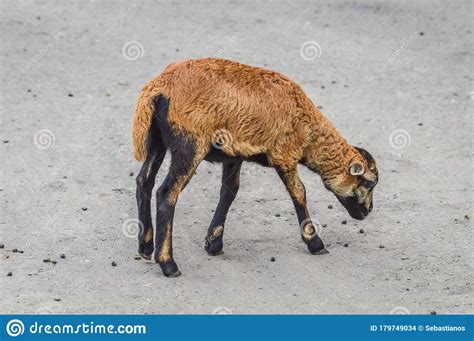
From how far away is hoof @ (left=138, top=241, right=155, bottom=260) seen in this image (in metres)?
9.79

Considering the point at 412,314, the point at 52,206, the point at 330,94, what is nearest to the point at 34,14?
the point at 330,94

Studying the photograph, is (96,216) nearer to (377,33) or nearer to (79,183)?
(79,183)

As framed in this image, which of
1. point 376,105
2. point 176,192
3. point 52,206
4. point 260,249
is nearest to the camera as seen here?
point 176,192

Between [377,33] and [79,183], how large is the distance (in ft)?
23.1

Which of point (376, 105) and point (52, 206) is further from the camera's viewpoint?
point (376, 105)

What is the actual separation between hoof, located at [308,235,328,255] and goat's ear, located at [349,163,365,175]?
0.75 m

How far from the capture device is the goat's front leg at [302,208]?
9.80 m

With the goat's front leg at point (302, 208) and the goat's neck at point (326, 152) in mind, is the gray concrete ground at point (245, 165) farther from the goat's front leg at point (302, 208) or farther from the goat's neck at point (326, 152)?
the goat's neck at point (326, 152)

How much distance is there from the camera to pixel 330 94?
1453 cm

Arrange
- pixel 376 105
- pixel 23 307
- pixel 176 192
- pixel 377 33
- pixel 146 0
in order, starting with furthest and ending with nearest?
pixel 146 0, pixel 377 33, pixel 376 105, pixel 176 192, pixel 23 307

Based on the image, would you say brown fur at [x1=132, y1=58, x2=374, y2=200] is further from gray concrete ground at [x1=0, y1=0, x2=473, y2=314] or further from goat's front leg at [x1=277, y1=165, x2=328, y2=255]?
gray concrete ground at [x1=0, y1=0, x2=473, y2=314]

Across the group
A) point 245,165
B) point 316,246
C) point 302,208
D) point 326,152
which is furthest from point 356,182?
point 245,165

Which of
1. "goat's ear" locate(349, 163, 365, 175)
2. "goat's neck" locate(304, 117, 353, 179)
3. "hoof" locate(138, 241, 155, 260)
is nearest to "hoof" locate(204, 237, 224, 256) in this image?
"hoof" locate(138, 241, 155, 260)

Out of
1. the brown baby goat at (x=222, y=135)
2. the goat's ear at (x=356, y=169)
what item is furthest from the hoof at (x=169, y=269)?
the goat's ear at (x=356, y=169)
